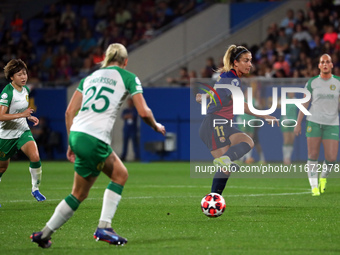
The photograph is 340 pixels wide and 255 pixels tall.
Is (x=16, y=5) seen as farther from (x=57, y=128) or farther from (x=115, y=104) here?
(x=115, y=104)

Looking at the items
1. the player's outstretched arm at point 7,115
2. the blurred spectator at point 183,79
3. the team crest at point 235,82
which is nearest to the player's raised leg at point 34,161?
the player's outstretched arm at point 7,115

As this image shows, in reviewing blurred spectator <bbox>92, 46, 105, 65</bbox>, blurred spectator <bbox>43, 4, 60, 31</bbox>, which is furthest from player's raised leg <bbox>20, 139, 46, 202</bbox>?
blurred spectator <bbox>43, 4, 60, 31</bbox>

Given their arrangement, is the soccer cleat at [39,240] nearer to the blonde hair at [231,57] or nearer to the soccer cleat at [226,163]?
the soccer cleat at [226,163]

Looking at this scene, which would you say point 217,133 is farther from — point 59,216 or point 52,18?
point 52,18

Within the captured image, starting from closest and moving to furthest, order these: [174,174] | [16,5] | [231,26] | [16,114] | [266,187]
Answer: [16,114] < [266,187] < [174,174] < [231,26] < [16,5]

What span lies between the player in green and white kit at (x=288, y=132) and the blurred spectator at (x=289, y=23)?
3208 millimetres

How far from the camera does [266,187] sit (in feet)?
50.4

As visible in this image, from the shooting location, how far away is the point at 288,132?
23.5 m

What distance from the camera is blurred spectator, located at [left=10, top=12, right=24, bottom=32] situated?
31.3 m

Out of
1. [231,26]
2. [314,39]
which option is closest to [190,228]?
[314,39]

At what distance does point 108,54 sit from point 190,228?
8.89ft

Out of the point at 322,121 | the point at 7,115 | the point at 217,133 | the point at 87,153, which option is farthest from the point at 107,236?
the point at 322,121

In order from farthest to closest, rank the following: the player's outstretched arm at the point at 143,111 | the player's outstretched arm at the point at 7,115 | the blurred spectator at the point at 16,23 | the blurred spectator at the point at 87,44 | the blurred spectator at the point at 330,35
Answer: the blurred spectator at the point at 16,23, the blurred spectator at the point at 87,44, the blurred spectator at the point at 330,35, the player's outstretched arm at the point at 7,115, the player's outstretched arm at the point at 143,111

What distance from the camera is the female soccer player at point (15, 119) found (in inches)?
458
